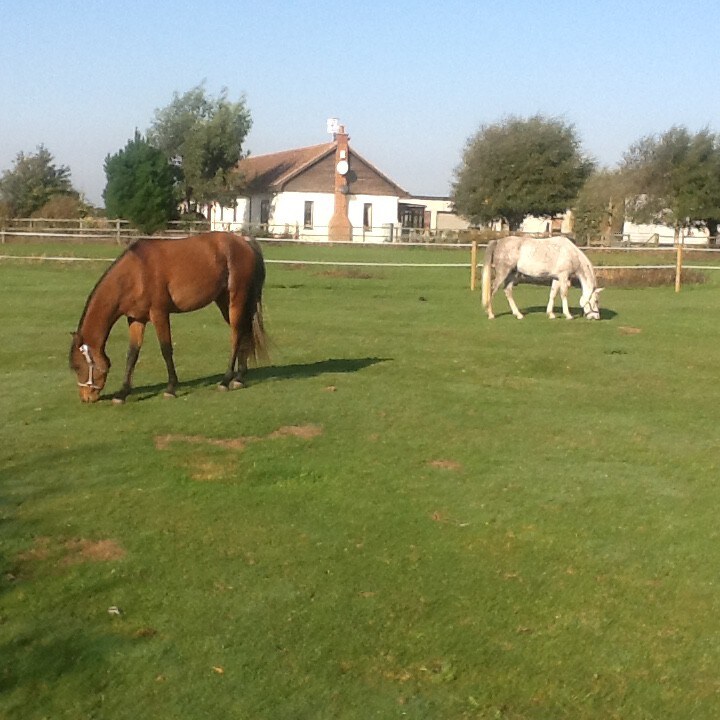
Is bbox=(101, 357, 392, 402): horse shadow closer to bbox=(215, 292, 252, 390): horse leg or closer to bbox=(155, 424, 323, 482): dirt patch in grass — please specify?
bbox=(215, 292, 252, 390): horse leg

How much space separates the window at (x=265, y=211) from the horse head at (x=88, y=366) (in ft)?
170

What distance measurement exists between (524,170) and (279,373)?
156 feet

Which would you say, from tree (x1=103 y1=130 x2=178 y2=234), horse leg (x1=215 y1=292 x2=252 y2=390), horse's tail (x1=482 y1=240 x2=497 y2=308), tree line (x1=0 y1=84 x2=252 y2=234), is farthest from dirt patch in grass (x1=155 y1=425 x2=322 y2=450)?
tree line (x1=0 y1=84 x2=252 y2=234)

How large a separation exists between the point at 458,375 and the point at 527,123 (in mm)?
49278

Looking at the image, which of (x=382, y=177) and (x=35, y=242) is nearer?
(x=35, y=242)

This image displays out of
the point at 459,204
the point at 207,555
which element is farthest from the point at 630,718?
the point at 459,204

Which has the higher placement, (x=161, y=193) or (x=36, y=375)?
(x=161, y=193)

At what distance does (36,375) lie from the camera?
977 centimetres

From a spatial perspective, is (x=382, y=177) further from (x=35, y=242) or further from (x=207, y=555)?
(x=207, y=555)

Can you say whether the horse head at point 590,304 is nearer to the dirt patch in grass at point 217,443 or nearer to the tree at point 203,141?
the dirt patch in grass at point 217,443

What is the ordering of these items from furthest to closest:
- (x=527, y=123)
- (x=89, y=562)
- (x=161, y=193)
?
(x=527, y=123), (x=161, y=193), (x=89, y=562)

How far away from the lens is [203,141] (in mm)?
57594

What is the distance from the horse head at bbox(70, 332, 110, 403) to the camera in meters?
8.26

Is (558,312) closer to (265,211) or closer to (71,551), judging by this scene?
(71,551)
